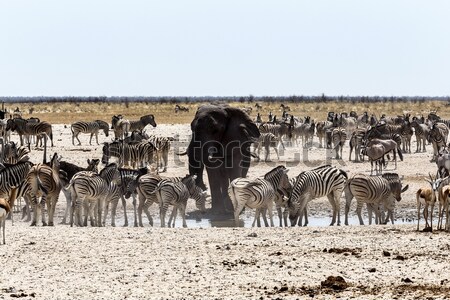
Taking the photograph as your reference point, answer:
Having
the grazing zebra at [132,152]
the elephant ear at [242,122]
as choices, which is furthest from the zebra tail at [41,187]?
the grazing zebra at [132,152]

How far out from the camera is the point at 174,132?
137ft

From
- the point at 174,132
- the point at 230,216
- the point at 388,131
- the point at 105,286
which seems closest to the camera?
the point at 105,286

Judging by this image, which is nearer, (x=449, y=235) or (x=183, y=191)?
(x=449, y=235)

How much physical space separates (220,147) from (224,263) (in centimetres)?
918

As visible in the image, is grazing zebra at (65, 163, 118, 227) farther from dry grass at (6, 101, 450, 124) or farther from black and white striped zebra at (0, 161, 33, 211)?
dry grass at (6, 101, 450, 124)

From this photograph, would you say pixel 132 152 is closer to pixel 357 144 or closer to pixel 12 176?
pixel 357 144

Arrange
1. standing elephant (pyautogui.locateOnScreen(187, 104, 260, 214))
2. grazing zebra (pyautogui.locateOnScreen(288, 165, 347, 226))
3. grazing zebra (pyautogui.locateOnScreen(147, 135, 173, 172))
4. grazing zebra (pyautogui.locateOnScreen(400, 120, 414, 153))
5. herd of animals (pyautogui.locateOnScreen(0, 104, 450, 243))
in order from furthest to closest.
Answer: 1. grazing zebra (pyautogui.locateOnScreen(400, 120, 414, 153))
2. grazing zebra (pyautogui.locateOnScreen(147, 135, 173, 172))
3. standing elephant (pyautogui.locateOnScreen(187, 104, 260, 214))
4. grazing zebra (pyautogui.locateOnScreen(288, 165, 347, 226))
5. herd of animals (pyautogui.locateOnScreen(0, 104, 450, 243))

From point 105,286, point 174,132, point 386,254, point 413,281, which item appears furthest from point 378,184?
point 174,132

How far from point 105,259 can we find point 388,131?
21852mm

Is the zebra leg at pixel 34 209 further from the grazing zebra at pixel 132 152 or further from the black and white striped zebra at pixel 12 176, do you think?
the grazing zebra at pixel 132 152

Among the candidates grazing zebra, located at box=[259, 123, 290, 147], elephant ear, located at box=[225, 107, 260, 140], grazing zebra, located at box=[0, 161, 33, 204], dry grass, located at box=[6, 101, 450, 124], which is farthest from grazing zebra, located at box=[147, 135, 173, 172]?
dry grass, located at box=[6, 101, 450, 124]

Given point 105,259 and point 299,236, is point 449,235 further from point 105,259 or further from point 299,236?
point 105,259

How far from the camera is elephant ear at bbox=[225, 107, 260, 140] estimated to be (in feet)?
67.4

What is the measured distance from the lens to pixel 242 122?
20.6m
